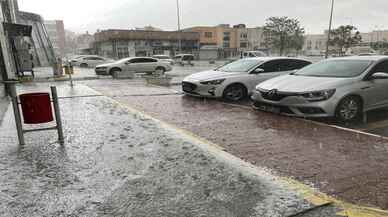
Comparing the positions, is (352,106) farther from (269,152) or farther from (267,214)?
(267,214)

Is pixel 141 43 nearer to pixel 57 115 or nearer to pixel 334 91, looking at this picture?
pixel 334 91

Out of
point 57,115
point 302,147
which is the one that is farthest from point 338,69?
point 57,115

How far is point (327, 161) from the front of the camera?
156 inches

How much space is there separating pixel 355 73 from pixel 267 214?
4995mm

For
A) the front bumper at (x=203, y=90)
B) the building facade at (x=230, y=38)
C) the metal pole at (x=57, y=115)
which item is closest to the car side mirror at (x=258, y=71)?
the front bumper at (x=203, y=90)

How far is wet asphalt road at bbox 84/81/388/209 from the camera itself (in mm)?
3268

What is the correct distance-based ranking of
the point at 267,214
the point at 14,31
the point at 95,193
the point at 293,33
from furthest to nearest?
the point at 293,33, the point at 14,31, the point at 95,193, the point at 267,214

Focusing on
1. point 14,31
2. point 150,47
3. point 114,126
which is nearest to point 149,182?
point 114,126

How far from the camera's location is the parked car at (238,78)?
8797 mm

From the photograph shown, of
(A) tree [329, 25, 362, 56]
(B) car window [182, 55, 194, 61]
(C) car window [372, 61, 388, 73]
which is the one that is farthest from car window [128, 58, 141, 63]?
(A) tree [329, 25, 362, 56]

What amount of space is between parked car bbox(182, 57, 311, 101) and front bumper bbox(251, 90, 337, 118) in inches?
85.0

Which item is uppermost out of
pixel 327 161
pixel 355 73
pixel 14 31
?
pixel 14 31

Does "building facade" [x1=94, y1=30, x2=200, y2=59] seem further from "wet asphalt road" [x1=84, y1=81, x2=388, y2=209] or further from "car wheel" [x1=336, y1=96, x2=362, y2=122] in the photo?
"car wheel" [x1=336, y1=96, x2=362, y2=122]

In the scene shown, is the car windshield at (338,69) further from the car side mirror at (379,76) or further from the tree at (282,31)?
the tree at (282,31)
